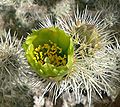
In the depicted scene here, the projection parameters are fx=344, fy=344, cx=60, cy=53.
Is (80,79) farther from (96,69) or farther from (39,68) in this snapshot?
(39,68)

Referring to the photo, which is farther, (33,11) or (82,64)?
(33,11)

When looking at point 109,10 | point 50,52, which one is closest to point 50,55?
point 50,52

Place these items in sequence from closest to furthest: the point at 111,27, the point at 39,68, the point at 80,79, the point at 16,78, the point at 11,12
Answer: the point at 39,68 < the point at 80,79 < the point at 16,78 < the point at 111,27 < the point at 11,12

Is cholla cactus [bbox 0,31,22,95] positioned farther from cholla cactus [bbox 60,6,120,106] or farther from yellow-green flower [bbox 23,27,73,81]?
cholla cactus [bbox 60,6,120,106]

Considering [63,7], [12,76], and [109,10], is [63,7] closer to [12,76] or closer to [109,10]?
[109,10]

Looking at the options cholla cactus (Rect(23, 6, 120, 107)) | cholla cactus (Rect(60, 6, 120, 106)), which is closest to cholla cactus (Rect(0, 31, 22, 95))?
cholla cactus (Rect(23, 6, 120, 107))

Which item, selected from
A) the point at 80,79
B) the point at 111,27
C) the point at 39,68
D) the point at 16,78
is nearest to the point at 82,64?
the point at 80,79

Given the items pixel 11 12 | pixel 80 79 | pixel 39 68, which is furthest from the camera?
pixel 11 12
